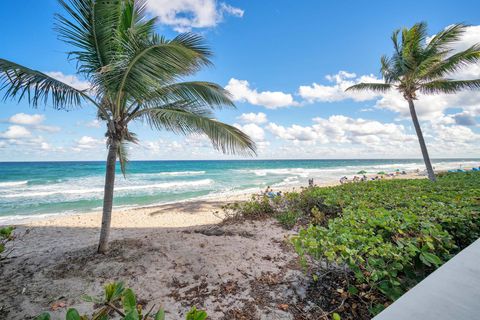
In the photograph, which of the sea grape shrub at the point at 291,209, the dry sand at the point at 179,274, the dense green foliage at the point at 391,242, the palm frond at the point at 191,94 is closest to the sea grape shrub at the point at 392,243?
the dense green foliage at the point at 391,242

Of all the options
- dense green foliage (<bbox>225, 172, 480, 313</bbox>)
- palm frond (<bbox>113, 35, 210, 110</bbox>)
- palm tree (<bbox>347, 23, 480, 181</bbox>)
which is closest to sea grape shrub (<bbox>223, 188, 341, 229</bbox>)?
dense green foliage (<bbox>225, 172, 480, 313</bbox>)

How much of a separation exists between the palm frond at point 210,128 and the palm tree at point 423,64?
29.6ft

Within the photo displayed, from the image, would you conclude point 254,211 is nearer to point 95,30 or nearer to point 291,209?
point 291,209

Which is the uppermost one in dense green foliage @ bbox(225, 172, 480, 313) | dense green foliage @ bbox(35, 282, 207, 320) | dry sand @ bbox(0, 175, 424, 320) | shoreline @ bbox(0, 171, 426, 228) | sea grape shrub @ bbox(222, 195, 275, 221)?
dense green foliage @ bbox(35, 282, 207, 320)

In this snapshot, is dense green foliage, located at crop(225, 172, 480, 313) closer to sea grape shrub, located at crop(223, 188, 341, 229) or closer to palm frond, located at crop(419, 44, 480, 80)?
sea grape shrub, located at crop(223, 188, 341, 229)

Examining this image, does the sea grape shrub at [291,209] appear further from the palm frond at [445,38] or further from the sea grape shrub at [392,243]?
the palm frond at [445,38]

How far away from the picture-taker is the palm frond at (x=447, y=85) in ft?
29.7

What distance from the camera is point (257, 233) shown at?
4688 millimetres

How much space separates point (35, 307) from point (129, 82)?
2.95 m

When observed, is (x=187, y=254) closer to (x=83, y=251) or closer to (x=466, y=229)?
(x=83, y=251)

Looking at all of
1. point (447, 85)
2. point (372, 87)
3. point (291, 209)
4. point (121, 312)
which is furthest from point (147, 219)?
point (447, 85)

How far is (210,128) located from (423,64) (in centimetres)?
988

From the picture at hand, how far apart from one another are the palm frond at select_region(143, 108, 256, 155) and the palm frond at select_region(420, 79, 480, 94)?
10322 millimetres

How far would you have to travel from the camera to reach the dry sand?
2.52 meters
